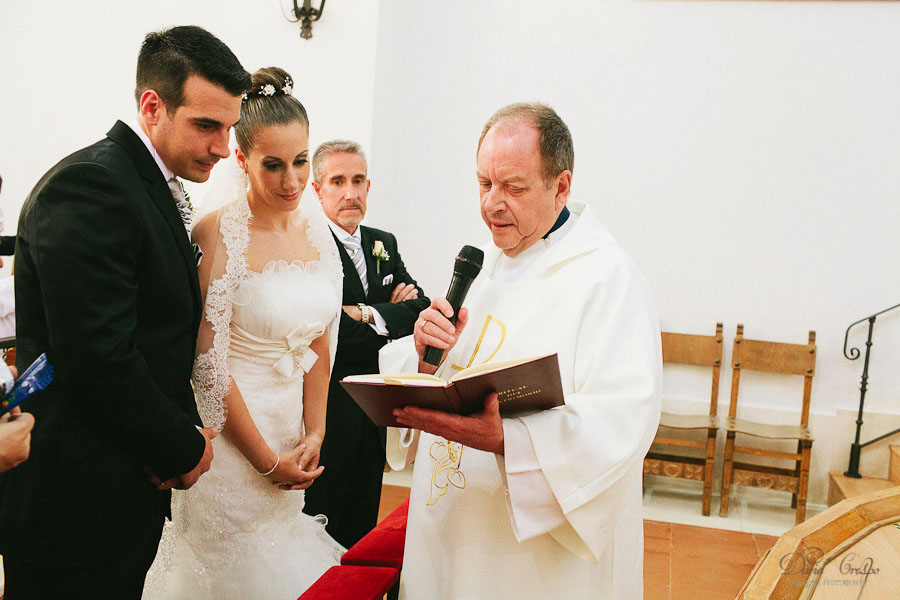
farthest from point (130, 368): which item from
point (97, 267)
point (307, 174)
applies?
point (307, 174)

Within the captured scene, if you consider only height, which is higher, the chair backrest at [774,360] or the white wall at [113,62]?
the white wall at [113,62]

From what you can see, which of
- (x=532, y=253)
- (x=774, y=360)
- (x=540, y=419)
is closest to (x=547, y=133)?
(x=532, y=253)

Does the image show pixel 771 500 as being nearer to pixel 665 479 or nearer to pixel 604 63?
pixel 665 479

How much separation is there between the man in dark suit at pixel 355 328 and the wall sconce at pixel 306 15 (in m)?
1.87

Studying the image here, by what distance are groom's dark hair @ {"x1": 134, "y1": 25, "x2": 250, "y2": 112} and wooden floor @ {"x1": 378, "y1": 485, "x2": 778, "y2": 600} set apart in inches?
135

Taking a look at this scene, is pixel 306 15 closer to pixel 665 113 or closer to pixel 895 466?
pixel 665 113

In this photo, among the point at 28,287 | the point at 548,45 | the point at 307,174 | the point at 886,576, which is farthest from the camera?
the point at 548,45

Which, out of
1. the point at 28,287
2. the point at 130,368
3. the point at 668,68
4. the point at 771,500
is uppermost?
the point at 668,68

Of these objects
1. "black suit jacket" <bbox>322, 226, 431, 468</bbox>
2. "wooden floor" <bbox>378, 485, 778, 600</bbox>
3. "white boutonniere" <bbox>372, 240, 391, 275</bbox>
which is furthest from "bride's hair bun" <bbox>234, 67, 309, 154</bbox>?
"wooden floor" <bbox>378, 485, 778, 600</bbox>

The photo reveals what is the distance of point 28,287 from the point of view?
1.78 m

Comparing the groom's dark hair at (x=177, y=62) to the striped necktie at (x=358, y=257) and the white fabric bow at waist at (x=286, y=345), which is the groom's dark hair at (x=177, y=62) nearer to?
the white fabric bow at waist at (x=286, y=345)

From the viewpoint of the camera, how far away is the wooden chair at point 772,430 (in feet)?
16.9

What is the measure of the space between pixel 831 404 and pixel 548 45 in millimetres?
3522

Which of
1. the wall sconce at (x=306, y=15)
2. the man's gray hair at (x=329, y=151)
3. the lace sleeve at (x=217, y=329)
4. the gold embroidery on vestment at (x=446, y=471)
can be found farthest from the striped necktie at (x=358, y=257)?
the wall sconce at (x=306, y=15)
